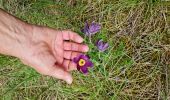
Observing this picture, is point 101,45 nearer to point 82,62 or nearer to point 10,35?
point 82,62

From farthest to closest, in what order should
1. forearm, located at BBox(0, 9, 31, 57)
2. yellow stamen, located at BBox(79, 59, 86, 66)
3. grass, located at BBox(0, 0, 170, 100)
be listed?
grass, located at BBox(0, 0, 170, 100) → yellow stamen, located at BBox(79, 59, 86, 66) → forearm, located at BBox(0, 9, 31, 57)

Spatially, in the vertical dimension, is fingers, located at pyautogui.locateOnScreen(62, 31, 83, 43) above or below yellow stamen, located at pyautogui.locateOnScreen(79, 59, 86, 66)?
above

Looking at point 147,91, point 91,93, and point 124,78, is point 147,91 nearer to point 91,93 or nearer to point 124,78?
point 124,78

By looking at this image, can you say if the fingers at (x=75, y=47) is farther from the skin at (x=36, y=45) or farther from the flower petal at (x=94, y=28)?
the flower petal at (x=94, y=28)

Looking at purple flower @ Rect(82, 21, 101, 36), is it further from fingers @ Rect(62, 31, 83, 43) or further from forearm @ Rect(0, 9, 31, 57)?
forearm @ Rect(0, 9, 31, 57)

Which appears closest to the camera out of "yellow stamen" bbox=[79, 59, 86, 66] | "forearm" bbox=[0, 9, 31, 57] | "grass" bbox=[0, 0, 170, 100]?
"forearm" bbox=[0, 9, 31, 57]

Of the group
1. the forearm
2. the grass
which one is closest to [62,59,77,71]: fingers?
the grass
